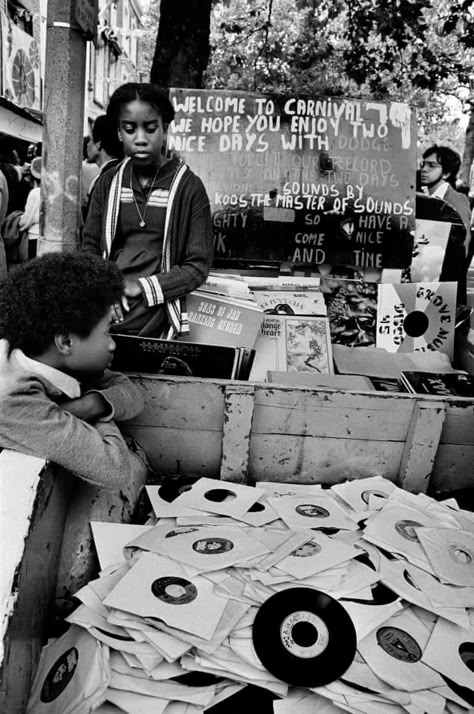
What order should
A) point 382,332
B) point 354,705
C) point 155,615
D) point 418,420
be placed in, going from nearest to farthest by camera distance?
point 354,705, point 155,615, point 418,420, point 382,332

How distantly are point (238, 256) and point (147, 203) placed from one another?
157 cm

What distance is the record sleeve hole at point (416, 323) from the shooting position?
372 centimetres

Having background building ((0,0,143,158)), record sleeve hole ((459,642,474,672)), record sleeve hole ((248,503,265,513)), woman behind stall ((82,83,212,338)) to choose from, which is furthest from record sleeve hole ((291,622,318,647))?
background building ((0,0,143,158))

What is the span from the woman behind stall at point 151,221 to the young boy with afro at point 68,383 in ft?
2.06

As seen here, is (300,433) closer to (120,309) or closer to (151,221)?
(120,309)

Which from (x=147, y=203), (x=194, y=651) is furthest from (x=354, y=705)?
(x=147, y=203)

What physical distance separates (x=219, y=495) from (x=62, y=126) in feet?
5.18

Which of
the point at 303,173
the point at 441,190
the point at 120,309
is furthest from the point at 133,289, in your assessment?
the point at 441,190

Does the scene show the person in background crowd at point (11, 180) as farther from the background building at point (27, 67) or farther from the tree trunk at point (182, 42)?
the tree trunk at point (182, 42)

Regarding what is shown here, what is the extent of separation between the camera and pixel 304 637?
5.43 ft

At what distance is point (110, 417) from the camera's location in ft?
6.57

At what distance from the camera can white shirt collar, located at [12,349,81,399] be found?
1.82m

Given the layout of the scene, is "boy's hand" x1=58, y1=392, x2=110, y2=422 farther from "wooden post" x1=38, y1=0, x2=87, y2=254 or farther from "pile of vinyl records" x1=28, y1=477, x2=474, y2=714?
"wooden post" x1=38, y1=0, x2=87, y2=254

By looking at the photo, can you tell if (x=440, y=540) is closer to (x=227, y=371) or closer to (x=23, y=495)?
(x=227, y=371)
